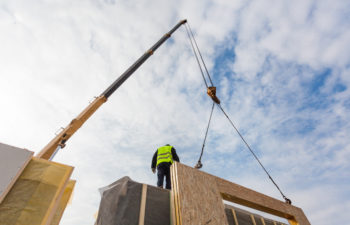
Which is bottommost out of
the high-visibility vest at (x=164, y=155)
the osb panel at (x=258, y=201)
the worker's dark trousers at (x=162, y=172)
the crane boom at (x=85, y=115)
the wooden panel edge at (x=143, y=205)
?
the wooden panel edge at (x=143, y=205)

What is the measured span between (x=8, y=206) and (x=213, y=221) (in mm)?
3157

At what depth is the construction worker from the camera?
511cm

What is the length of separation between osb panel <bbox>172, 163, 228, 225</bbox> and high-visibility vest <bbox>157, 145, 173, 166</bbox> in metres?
1.76

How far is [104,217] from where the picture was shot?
9.57 feet

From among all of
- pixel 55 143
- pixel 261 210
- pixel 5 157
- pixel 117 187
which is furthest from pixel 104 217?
pixel 261 210

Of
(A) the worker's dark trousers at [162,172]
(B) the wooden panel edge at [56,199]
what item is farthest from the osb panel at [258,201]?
(B) the wooden panel edge at [56,199]

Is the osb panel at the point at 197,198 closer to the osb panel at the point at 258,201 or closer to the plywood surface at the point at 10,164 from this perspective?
the osb panel at the point at 258,201

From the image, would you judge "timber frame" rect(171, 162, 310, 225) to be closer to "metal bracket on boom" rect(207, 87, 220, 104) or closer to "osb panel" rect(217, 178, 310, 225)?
"osb panel" rect(217, 178, 310, 225)

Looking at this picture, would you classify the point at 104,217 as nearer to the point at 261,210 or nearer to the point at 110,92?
the point at 261,210

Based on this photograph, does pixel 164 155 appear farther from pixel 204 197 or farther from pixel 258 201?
pixel 258 201

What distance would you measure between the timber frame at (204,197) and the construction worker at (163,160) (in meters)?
1.52

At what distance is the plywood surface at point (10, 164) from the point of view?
105 inches

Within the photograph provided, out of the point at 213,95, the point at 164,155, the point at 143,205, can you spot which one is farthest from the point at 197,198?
the point at 213,95

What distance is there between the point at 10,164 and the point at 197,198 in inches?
121
